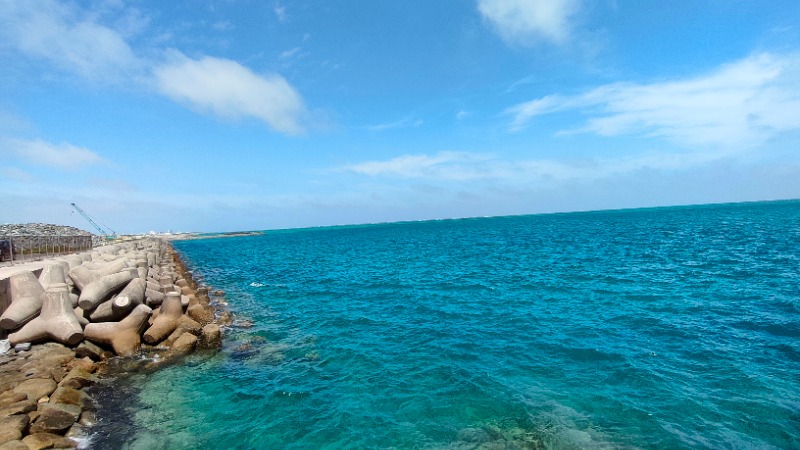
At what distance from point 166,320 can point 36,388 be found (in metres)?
4.95

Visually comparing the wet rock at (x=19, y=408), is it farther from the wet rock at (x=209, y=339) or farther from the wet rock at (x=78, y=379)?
the wet rock at (x=209, y=339)

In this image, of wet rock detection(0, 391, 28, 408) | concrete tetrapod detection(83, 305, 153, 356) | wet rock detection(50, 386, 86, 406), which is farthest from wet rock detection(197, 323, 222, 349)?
wet rock detection(0, 391, 28, 408)

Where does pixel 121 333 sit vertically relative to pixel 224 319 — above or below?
above

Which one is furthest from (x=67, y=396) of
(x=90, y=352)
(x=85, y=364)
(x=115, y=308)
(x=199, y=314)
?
(x=199, y=314)

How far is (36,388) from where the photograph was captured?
838 centimetres

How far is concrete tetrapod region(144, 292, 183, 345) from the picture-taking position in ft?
41.8

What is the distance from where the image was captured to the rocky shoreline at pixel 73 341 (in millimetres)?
7488

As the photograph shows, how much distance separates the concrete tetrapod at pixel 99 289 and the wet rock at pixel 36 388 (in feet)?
16.6

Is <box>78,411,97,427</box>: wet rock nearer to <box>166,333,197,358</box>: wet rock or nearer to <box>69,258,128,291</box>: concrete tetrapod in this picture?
<box>166,333,197,358</box>: wet rock

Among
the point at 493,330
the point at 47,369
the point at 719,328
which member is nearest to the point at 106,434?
the point at 47,369

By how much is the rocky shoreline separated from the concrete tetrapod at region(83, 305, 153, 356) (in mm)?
26

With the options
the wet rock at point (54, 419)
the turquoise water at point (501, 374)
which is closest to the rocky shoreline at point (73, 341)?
the wet rock at point (54, 419)

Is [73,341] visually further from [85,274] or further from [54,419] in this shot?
[85,274]

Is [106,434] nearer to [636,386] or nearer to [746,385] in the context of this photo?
[636,386]
